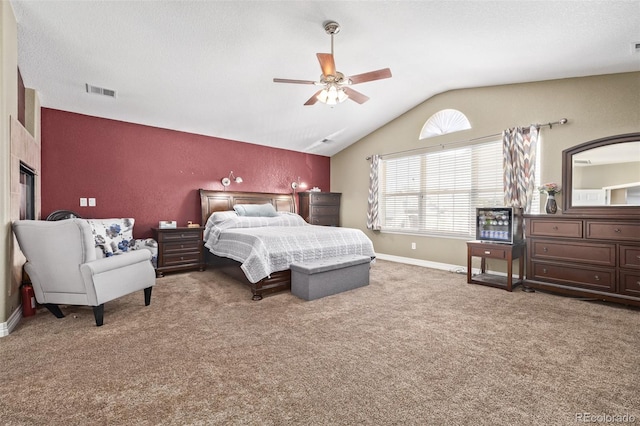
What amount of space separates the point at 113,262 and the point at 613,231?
213 inches

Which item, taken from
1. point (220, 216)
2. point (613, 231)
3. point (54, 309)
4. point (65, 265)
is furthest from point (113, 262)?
point (613, 231)

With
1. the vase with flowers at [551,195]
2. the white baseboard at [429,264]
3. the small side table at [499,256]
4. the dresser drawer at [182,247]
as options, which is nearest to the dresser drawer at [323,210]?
the white baseboard at [429,264]

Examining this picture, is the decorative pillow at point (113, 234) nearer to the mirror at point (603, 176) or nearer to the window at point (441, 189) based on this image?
the window at point (441, 189)

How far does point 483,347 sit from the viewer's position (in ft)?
7.49

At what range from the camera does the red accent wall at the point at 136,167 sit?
436 cm

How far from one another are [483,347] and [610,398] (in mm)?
722

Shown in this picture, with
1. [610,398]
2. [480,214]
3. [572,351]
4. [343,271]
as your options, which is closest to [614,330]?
[572,351]

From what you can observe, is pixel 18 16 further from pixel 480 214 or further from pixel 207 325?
pixel 480 214

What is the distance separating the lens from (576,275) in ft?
11.7

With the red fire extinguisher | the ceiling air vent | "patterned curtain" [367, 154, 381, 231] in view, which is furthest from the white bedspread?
the ceiling air vent

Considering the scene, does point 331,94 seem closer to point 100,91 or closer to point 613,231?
point 100,91

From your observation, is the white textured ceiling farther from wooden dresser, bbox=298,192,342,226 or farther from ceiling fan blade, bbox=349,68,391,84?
wooden dresser, bbox=298,192,342,226

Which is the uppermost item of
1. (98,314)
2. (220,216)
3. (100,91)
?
(100,91)

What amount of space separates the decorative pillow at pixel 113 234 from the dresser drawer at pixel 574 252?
221 inches
